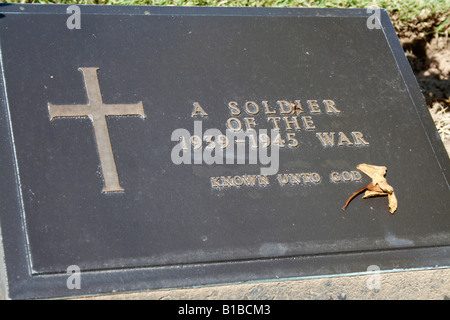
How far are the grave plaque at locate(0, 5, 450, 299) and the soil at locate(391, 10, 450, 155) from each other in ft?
3.45

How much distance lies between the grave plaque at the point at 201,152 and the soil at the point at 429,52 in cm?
105

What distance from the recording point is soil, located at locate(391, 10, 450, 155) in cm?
367

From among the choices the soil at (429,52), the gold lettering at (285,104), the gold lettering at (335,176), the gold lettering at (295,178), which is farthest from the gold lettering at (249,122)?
the soil at (429,52)

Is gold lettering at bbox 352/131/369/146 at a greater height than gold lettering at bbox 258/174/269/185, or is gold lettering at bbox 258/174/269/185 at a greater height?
gold lettering at bbox 352/131/369/146

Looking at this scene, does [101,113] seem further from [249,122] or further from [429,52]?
[429,52]

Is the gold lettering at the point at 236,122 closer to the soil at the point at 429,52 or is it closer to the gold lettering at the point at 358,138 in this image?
the gold lettering at the point at 358,138

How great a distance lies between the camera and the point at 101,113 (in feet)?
7.29

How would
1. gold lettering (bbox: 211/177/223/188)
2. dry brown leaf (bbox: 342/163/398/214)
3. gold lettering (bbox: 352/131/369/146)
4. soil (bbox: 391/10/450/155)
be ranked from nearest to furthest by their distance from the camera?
1. gold lettering (bbox: 211/177/223/188)
2. dry brown leaf (bbox: 342/163/398/214)
3. gold lettering (bbox: 352/131/369/146)
4. soil (bbox: 391/10/450/155)

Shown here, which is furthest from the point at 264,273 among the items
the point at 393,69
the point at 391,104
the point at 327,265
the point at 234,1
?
the point at 234,1

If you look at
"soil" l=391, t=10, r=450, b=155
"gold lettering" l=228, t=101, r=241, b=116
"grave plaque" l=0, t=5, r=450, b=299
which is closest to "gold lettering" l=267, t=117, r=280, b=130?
"grave plaque" l=0, t=5, r=450, b=299

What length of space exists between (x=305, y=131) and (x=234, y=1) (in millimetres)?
1320

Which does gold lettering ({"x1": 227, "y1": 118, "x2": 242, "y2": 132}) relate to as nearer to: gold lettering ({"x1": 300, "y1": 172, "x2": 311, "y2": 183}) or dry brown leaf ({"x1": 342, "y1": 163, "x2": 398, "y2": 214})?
gold lettering ({"x1": 300, "y1": 172, "x2": 311, "y2": 183})

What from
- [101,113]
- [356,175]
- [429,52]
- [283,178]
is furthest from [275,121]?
[429,52]
